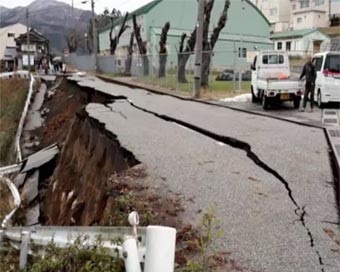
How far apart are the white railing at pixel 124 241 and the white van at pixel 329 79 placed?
48.1ft

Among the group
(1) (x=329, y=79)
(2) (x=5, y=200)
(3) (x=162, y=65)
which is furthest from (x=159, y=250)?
(3) (x=162, y=65)

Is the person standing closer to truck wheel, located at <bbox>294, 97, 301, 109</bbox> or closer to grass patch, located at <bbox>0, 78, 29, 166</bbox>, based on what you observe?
truck wheel, located at <bbox>294, 97, 301, 109</bbox>

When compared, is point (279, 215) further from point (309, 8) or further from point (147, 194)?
point (309, 8)

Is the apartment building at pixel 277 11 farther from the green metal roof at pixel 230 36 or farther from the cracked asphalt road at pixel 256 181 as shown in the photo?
the cracked asphalt road at pixel 256 181

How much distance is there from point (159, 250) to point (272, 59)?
57.3ft

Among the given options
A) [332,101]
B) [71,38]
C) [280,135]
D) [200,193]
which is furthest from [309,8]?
[200,193]

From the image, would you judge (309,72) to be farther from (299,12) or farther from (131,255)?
(299,12)

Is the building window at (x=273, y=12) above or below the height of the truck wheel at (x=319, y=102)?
above

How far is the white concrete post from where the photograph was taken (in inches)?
133

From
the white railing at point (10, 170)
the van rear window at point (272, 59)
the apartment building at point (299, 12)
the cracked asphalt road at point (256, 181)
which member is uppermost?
the apartment building at point (299, 12)

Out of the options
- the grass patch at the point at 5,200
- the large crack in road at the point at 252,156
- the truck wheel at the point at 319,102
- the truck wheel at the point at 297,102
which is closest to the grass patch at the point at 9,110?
the grass patch at the point at 5,200

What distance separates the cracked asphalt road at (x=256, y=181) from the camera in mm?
4363

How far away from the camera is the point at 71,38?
91.2m

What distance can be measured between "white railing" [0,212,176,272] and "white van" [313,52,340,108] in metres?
14.7
